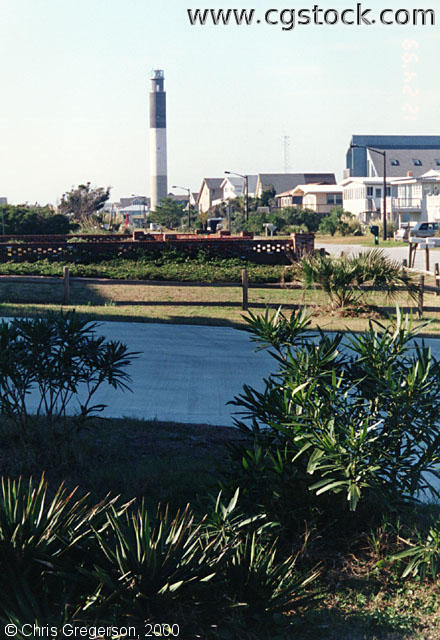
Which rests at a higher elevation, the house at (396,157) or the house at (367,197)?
the house at (396,157)

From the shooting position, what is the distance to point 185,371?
10922 millimetres

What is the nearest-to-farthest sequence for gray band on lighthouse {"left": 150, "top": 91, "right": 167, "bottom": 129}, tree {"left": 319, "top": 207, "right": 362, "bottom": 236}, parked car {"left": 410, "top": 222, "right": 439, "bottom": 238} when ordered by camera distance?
parked car {"left": 410, "top": 222, "right": 439, "bottom": 238}, tree {"left": 319, "top": 207, "right": 362, "bottom": 236}, gray band on lighthouse {"left": 150, "top": 91, "right": 167, "bottom": 129}

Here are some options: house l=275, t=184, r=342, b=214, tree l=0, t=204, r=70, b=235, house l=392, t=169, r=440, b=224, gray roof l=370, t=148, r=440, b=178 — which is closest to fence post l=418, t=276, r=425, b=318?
tree l=0, t=204, r=70, b=235

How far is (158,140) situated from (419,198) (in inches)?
3499

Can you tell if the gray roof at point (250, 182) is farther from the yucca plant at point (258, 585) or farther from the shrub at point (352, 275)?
the yucca plant at point (258, 585)

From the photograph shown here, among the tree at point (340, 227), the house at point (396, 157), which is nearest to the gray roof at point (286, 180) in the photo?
the house at point (396, 157)

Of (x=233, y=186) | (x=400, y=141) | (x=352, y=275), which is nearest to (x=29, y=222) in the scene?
(x=352, y=275)

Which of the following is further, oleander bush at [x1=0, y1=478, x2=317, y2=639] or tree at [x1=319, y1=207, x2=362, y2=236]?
tree at [x1=319, y1=207, x2=362, y2=236]

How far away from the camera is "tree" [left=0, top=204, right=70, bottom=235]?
38750mm

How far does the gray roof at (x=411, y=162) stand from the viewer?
98438 millimetres

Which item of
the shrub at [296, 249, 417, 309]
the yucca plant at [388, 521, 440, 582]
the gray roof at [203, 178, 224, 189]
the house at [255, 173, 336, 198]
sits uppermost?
the gray roof at [203, 178, 224, 189]

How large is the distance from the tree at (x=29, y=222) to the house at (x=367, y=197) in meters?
45.1

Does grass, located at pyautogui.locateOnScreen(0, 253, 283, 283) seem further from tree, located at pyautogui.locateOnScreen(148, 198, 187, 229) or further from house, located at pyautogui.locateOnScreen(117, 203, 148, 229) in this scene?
tree, located at pyautogui.locateOnScreen(148, 198, 187, 229)

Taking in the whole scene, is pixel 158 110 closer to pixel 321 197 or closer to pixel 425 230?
pixel 321 197
